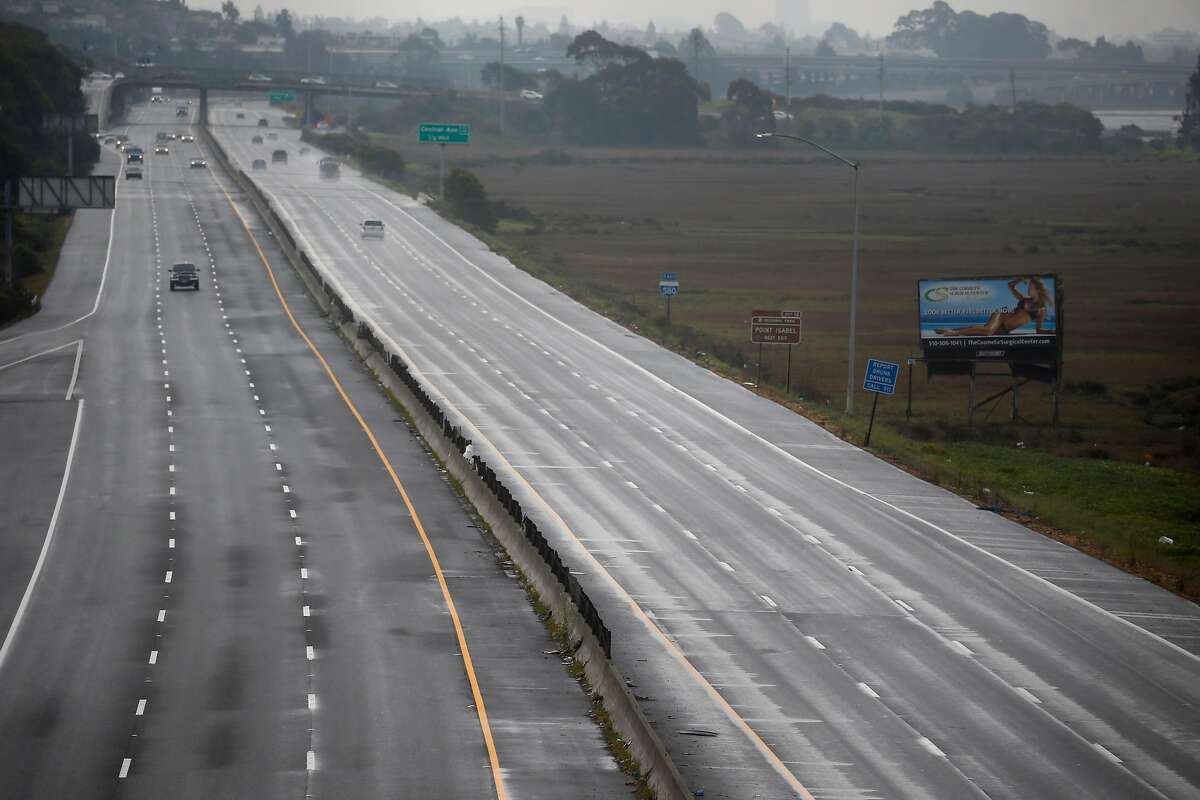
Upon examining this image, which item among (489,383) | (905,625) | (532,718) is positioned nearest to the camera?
(532,718)

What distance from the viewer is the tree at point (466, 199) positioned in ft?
452

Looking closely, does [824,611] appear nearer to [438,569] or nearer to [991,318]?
[438,569]

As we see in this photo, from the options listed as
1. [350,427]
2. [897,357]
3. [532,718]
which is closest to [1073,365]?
[897,357]

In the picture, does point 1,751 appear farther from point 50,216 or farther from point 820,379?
point 50,216

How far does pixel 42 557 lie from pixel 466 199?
335 feet

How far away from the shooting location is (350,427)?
178ft

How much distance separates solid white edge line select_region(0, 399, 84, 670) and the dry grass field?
79.1ft

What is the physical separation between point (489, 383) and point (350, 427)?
10.00m

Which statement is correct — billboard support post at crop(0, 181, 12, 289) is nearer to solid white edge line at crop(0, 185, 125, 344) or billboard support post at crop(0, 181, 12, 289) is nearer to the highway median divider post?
solid white edge line at crop(0, 185, 125, 344)

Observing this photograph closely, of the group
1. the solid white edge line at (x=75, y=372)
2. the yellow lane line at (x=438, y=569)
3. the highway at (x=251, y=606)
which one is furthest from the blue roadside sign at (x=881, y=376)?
the solid white edge line at (x=75, y=372)

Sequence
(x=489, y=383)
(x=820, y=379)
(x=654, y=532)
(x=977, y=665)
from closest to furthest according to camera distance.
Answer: (x=977, y=665) → (x=654, y=532) → (x=489, y=383) → (x=820, y=379)

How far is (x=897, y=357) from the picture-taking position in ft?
249

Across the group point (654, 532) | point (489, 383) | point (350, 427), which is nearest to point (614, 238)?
point (489, 383)

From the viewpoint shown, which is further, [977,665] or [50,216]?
[50,216]
